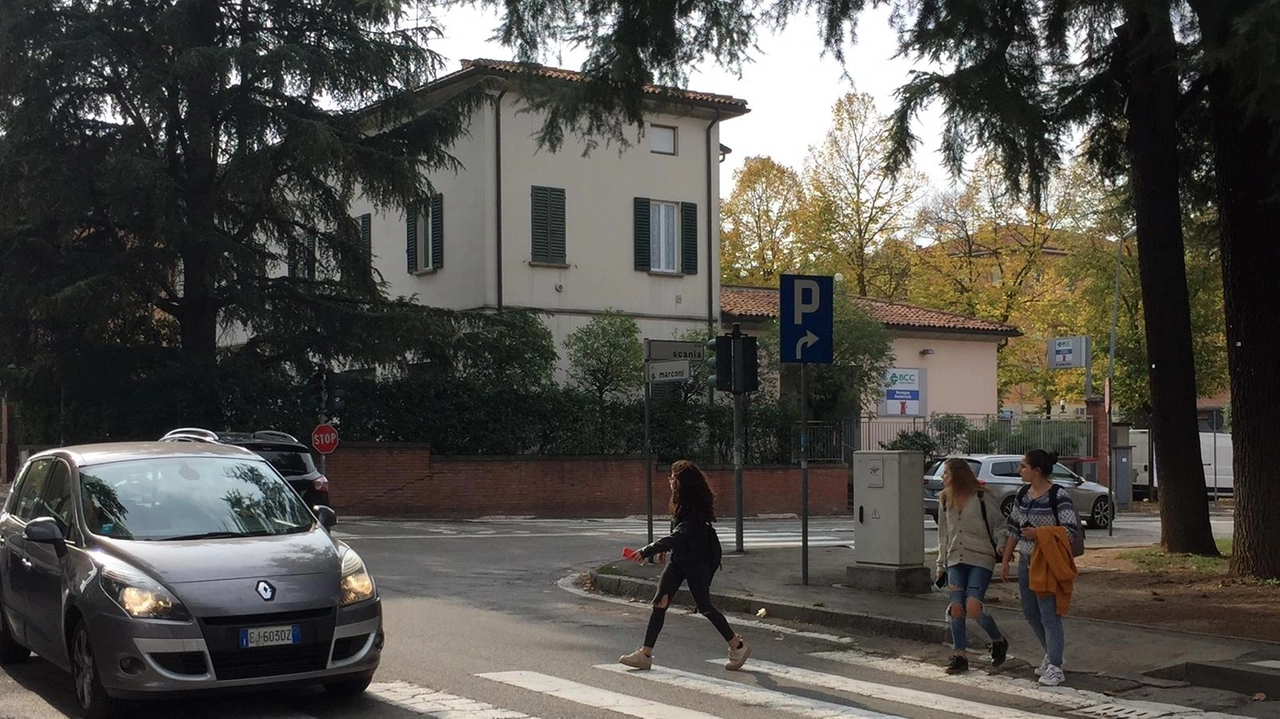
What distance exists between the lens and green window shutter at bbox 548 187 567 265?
115ft

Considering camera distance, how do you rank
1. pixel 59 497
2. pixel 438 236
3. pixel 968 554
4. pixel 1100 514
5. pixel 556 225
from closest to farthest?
pixel 59 497 < pixel 968 554 < pixel 1100 514 < pixel 556 225 < pixel 438 236

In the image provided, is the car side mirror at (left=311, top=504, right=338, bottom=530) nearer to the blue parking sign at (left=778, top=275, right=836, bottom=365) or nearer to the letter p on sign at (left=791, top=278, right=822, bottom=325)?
the blue parking sign at (left=778, top=275, right=836, bottom=365)

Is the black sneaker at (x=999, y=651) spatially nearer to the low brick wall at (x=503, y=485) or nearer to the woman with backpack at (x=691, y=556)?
the woman with backpack at (x=691, y=556)


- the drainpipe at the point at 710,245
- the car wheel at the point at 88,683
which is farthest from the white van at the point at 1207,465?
the car wheel at the point at 88,683

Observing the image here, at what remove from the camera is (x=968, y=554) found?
33.3ft

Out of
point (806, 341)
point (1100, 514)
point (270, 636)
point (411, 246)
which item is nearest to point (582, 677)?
point (270, 636)

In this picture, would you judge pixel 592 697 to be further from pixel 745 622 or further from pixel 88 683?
pixel 745 622

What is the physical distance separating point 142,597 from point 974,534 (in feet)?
18.5

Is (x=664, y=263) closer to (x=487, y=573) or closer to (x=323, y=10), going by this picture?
(x=323, y=10)

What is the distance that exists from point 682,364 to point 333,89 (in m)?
11.9

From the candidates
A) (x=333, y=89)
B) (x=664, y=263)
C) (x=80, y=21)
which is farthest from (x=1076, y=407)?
(x=80, y=21)

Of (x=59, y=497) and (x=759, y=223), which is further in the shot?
(x=759, y=223)

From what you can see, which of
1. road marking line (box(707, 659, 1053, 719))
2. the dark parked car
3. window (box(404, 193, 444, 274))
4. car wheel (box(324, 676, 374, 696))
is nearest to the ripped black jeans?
road marking line (box(707, 659, 1053, 719))

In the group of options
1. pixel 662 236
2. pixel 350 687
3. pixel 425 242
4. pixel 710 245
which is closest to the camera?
pixel 350 687
